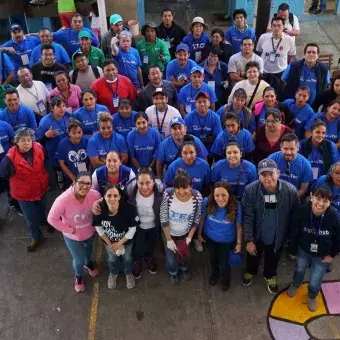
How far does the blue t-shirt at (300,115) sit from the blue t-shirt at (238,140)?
3.37 ft

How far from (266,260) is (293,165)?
122 cm

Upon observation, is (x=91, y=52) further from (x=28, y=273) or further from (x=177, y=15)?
(x=177, y=15)

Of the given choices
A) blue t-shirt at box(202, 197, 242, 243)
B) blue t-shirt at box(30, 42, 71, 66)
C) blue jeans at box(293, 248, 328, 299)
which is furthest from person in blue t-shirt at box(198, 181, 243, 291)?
blue t-shirt at box(30, 42, 71, 66)

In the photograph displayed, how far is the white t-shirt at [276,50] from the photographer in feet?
24.0

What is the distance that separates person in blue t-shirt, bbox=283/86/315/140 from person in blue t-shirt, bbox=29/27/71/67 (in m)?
4.10

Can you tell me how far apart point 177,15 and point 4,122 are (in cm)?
891

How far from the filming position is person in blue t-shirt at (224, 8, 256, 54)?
7723 mm

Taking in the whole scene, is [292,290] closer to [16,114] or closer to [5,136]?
[5,136]

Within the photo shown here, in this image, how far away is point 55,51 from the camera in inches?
286

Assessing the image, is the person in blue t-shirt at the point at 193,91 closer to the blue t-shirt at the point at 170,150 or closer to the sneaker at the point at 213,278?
the blue t-shirt at the point at 170,150

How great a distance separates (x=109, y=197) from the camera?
430 centimetres

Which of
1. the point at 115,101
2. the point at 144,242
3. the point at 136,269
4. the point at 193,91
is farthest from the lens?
the point at 115,101

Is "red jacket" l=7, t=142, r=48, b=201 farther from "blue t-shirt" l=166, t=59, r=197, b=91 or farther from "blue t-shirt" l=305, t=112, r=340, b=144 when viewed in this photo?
"blue t-shirt" l=305, t=112, r=340, b=144

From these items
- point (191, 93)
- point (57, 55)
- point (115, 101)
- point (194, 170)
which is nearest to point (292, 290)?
point (194, 170)
